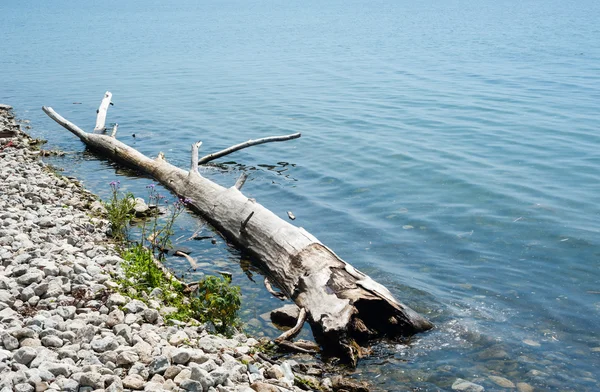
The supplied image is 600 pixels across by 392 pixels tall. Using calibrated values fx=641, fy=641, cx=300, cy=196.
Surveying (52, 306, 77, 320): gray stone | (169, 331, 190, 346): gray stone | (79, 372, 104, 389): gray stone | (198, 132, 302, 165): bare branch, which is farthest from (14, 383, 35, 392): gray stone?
(198, 132, 302, 165): bare branch

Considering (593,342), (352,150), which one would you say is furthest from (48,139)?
(593,342)

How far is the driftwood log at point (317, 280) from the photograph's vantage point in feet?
27.1

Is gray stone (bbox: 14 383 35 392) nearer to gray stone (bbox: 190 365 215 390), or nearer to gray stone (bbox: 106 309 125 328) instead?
gray stone (bbox: 190 365 215 390)

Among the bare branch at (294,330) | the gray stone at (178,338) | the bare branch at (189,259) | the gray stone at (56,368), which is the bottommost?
the bare branch at (189,259)

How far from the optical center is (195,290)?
939 cm

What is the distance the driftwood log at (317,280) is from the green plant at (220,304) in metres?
1.10

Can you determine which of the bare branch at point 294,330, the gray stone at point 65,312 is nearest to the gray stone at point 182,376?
the gray stone at point 65,312

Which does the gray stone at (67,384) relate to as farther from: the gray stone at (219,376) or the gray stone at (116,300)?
the gray stone at (116,300)

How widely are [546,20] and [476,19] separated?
9016mm

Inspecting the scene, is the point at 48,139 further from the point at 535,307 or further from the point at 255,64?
the point at 255,64

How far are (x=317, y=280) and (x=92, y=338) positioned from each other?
3.49 meters

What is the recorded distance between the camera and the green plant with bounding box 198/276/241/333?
8133mm

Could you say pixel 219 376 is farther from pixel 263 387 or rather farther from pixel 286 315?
pixel 286 315

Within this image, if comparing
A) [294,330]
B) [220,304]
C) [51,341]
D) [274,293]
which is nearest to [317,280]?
[294,330]
